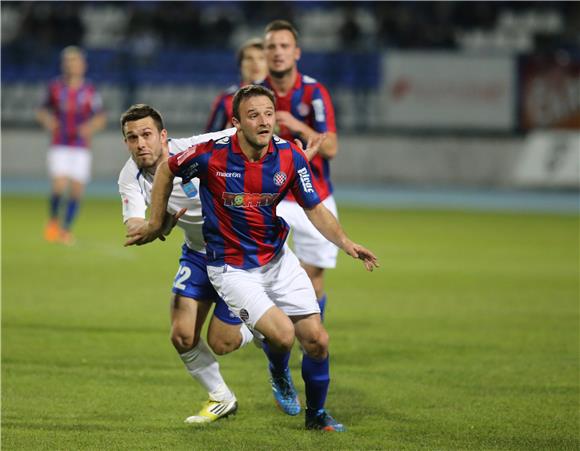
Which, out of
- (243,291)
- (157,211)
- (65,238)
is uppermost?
(157,211)

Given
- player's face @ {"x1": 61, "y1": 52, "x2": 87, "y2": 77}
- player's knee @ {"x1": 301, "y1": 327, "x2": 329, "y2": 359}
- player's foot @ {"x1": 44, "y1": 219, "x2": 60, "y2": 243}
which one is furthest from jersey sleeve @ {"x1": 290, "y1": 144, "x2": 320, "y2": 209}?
player's face @ {"x1": 61, "y1": 52, "x2": 87, "y2": 77}

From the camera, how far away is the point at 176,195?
6.54 m

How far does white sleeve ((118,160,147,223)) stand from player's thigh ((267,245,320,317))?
828 millimetres

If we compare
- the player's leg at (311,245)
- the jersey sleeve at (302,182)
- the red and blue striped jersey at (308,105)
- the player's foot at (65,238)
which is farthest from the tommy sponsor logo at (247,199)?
the player's foot at (65,238)

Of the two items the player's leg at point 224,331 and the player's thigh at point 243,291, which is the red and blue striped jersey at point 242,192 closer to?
the player's thigh at point 243,291

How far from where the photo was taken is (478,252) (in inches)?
583

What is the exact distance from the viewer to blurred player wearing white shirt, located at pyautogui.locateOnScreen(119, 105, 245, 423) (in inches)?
247

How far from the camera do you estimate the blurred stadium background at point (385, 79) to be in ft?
78.3

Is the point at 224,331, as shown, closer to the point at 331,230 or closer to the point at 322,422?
the point at 322,422

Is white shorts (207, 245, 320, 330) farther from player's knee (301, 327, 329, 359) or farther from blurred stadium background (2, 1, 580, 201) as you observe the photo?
blurred stadium background (2, 1, 580, 201)

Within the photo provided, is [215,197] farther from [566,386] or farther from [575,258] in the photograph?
[575,258]

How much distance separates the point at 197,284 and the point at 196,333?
0.28 m

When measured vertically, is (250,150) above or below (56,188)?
above

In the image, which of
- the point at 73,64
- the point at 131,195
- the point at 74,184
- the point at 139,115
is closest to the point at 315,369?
the point at 131,195
